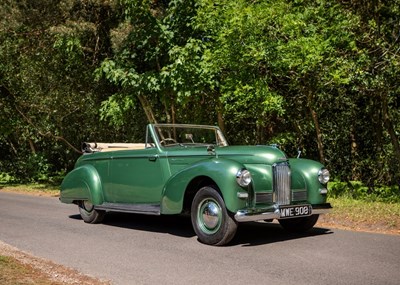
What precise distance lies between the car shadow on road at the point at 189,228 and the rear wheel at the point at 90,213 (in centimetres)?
20

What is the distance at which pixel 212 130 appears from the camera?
898 cm

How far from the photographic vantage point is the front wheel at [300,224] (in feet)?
25.4

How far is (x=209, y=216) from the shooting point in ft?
22.3

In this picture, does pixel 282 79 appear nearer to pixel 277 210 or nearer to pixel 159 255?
pixel 277 210

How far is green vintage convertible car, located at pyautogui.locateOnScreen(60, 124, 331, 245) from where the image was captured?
659cm

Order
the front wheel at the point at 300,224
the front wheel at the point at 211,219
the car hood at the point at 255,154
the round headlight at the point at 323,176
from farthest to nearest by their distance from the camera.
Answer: the front wheel at the point at 300,224
the round headlight at the point at 323,176
the car hood at the point at 255,154
the front wheel at the point at 211,219

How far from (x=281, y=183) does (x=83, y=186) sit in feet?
13.0

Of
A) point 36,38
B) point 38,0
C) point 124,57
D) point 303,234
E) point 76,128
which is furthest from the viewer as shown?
point 76,128

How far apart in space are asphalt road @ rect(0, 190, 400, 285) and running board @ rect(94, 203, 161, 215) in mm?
375

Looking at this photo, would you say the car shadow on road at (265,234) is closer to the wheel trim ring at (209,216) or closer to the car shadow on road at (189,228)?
the car shadow on road at (189,228)

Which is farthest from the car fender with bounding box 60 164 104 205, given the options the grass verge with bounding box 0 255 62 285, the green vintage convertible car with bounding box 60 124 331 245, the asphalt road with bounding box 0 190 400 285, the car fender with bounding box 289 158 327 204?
the car fender with bounding box 289 158 327 204

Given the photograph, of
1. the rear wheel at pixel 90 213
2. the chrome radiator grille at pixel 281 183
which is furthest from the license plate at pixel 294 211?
the rear wheel at pixel 90 213

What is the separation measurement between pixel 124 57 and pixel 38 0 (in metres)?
4.22

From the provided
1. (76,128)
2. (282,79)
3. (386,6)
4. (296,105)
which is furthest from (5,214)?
(76,128)
